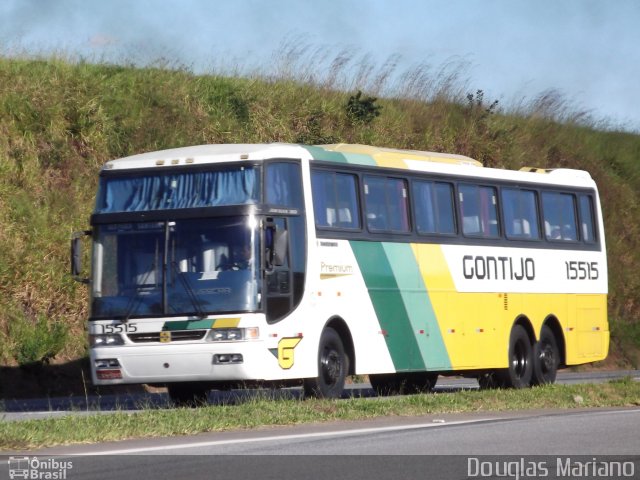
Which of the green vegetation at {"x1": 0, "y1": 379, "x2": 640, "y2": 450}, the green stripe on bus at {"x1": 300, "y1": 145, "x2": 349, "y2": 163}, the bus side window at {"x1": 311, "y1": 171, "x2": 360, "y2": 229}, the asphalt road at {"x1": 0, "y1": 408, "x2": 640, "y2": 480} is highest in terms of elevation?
the green stripe on bus at {"x1": 300, "y1": 145, "x2": 349, "y2": 163}

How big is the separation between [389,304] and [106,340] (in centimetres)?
452

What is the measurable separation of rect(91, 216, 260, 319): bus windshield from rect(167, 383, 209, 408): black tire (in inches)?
82.9

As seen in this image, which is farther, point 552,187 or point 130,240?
point 552,187

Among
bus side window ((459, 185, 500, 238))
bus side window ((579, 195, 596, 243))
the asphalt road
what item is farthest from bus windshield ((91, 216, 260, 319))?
bus side window ((579, 195, 596, 243))

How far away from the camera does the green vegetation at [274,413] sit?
13.4 metres

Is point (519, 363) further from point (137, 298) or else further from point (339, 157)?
point (137, 298)

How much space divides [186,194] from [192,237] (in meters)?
0.68

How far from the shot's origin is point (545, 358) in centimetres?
2503

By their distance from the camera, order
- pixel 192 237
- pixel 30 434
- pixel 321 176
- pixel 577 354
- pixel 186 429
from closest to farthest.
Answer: pixel 30 434
pixel 186 429
pixel 192 237
pixel 321 176
pixel 577 354

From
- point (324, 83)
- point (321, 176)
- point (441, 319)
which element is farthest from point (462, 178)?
point (324, 83)

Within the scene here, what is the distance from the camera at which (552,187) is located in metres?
26.1

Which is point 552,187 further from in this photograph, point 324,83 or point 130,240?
point 324,83

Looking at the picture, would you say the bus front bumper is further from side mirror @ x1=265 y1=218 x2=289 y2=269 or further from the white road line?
the white road line

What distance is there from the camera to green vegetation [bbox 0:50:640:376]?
1111 inches
